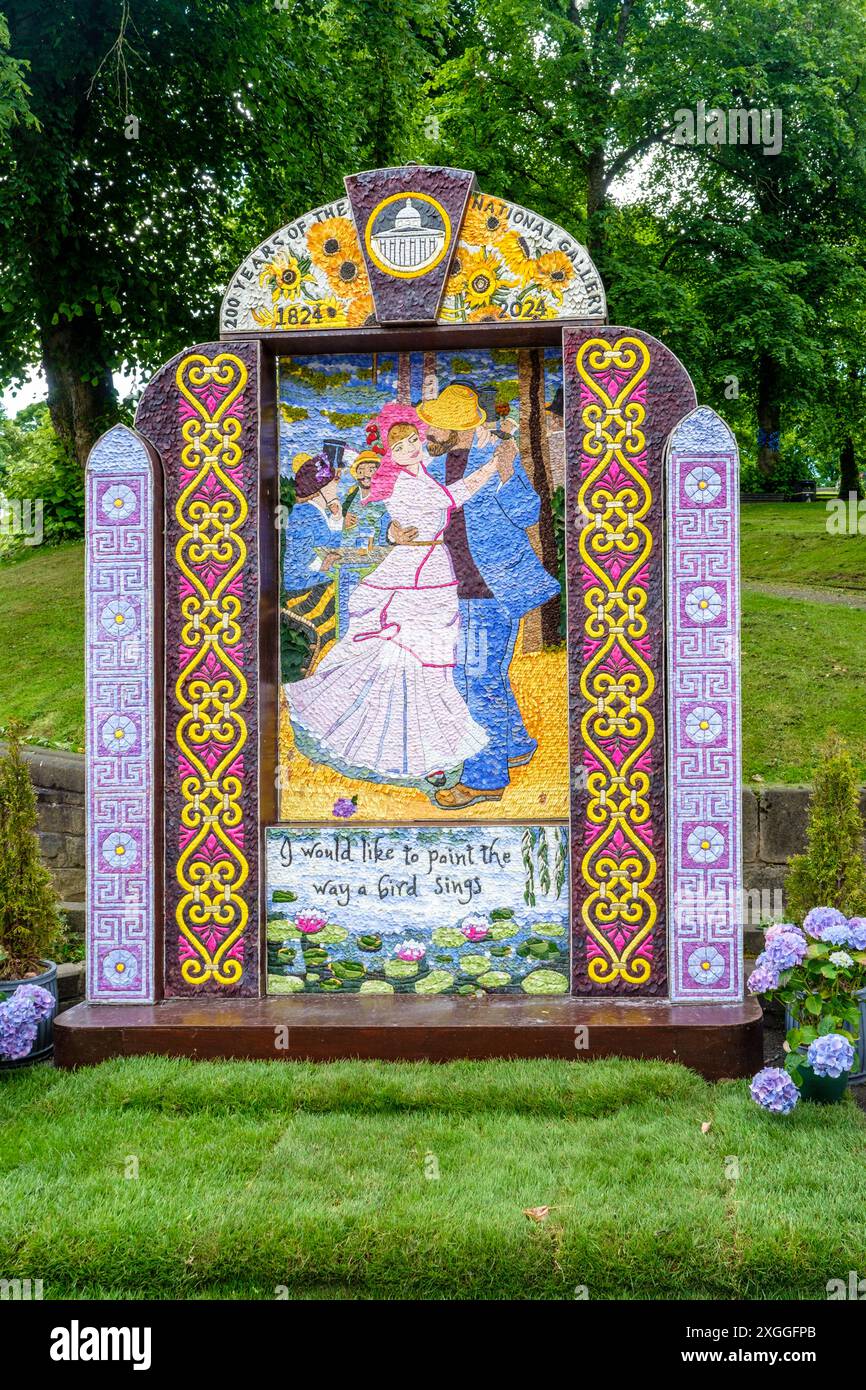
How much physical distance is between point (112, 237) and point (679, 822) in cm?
891

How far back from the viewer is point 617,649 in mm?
5105

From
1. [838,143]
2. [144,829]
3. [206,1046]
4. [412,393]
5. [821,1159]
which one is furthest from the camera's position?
[838,143]

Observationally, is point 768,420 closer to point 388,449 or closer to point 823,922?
point 388,449

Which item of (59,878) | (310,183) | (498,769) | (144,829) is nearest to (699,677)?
(498,769)

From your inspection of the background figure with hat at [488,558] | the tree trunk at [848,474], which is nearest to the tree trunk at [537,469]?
the background figure with hat at [488,558]

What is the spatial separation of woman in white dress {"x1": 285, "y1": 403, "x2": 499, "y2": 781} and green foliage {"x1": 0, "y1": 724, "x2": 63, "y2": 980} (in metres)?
1.44

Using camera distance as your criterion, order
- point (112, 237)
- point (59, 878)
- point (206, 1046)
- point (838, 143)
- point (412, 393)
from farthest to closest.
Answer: point (838, 143), point (112, 237), point (59, 878), point (412, 393), point (206, 1046)

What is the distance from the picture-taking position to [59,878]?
6902 millimetres

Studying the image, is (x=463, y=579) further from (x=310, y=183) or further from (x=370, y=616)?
(x=310, y=183)

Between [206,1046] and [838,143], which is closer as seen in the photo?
[206,1046]

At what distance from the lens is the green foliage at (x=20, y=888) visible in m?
5.32

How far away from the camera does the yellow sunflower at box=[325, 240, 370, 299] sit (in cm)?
525

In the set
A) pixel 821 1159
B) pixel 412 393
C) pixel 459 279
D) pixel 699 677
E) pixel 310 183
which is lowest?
pixel 821 1159

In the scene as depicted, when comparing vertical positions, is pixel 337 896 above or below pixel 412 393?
below
